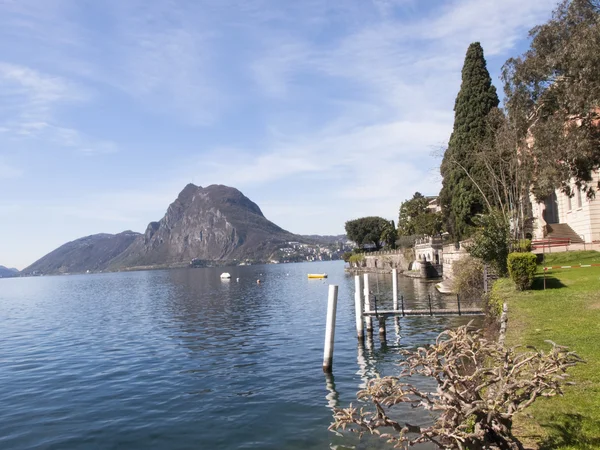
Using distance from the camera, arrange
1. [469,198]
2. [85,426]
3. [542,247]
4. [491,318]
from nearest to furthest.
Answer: [85,426], [491,318], [542,247], [469,198]

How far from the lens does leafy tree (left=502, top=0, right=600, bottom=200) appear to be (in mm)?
18812

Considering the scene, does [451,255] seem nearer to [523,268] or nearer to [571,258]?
[571,258]

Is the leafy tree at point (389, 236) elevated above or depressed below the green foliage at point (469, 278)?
above

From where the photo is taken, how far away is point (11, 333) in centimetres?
3928

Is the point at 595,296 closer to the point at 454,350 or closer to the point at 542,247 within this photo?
the point at 454,350

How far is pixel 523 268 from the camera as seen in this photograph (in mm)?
25281

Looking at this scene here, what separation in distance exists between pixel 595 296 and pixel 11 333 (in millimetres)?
40091

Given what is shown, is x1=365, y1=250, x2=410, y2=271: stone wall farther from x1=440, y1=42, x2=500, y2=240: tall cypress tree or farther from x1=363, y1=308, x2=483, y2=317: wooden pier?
x1=363, y1=308, x2=483, y2=317: wooden pier

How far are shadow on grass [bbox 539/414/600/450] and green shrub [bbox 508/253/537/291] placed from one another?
16987mm

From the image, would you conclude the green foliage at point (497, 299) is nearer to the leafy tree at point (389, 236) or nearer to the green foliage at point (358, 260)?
the green foliage at point (358, 260)

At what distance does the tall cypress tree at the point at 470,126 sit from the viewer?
159ft

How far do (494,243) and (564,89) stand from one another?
13.0m

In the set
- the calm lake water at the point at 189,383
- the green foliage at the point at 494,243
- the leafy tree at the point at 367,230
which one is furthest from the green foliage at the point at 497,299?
the leafy tree at the point at 367,230

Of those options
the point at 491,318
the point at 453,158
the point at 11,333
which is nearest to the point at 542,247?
the point at 453,158
